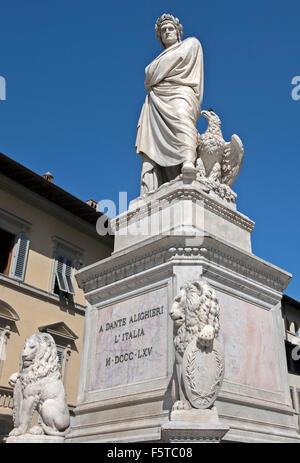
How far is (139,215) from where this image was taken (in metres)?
6.75

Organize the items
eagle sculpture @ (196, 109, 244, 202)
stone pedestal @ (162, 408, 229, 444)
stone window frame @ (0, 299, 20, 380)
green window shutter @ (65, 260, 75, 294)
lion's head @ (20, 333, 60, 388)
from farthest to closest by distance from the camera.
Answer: green window shutter @ (65, 260, 75, 294), stone window frame @ (0, 299, 20, 380), eagle sculpture @ (196, 109, 244, 202), lion's head @ (20, 333, 60, 388), stone pedestal @ (162, 408, 229, 444)

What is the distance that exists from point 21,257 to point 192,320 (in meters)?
15.7

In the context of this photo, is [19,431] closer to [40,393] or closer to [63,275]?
[40,393]

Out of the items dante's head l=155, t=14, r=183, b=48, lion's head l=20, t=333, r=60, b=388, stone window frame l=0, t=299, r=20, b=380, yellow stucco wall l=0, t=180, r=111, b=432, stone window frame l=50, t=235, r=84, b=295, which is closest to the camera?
lion's head l=20, t=333, r=60, b=388

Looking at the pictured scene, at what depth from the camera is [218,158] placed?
7086 mm

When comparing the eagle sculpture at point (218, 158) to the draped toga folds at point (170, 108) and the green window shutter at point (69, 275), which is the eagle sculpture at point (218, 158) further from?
the green window shutter at point (69, 275)

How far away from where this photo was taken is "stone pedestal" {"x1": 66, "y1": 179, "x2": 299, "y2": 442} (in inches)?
208

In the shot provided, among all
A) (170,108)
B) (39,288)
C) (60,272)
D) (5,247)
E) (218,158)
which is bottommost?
(218,158)

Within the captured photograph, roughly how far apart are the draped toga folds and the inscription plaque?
1829 millimetres

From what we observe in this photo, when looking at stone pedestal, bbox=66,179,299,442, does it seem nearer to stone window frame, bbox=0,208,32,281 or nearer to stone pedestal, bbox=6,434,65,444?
stone pedestal, bbox=6,434,65,444

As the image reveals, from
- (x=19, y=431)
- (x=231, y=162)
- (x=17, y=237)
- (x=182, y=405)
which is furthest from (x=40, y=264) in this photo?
(x=182, y=405)

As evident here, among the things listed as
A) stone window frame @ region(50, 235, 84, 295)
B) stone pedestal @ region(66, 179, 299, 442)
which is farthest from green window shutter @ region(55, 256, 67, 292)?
stone pedestal @ region(66, 179, 299, 442)
